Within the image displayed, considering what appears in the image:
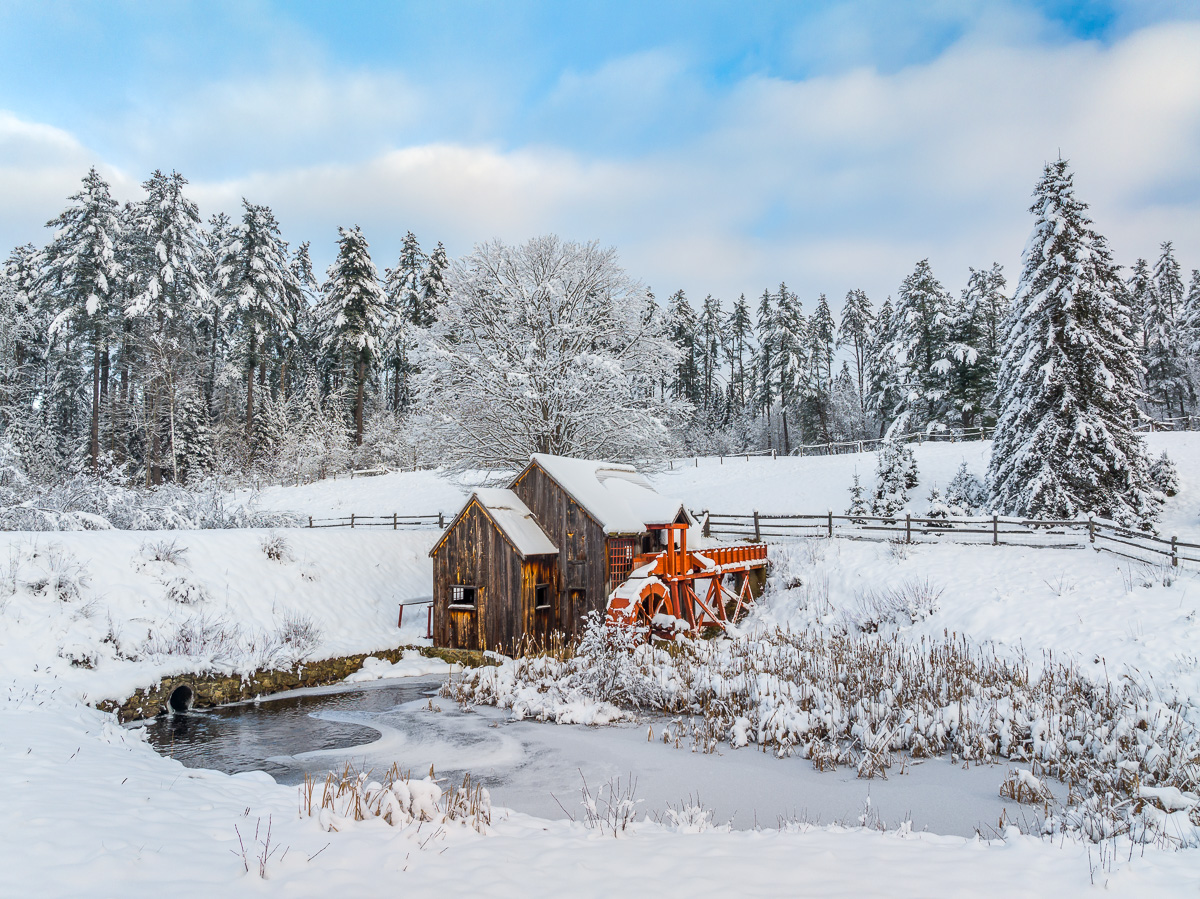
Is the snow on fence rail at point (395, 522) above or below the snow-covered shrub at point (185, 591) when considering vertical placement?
above

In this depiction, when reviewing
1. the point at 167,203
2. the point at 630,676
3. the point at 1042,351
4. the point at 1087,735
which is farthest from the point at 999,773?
the point at 167,203

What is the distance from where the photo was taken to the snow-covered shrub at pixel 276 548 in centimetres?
1761

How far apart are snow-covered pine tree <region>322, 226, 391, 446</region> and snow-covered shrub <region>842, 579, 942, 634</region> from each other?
3680cm

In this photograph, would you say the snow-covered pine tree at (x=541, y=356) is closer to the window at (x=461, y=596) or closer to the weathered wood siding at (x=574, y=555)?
the weathered wood siding at (x=574, y=555)

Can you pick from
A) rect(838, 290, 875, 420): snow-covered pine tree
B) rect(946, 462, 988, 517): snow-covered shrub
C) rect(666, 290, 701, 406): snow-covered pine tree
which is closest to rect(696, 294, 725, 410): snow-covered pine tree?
rect(666, 290, 701, 406): snow-covered pine tree

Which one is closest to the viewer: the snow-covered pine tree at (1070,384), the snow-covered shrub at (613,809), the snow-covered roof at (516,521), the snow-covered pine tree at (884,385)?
the snow-covered shrub at (613,809)

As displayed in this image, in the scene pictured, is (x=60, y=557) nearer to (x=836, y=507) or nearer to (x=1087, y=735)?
(x=1087, y=735)

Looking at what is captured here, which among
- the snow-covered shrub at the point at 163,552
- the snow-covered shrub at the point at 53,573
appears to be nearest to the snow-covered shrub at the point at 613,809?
the snow-covered shrub at the point at 53,573

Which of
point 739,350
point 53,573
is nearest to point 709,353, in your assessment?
point 739,350

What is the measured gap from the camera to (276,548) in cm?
1772

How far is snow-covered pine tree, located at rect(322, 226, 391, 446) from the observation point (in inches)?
1726

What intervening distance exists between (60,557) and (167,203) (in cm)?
3145

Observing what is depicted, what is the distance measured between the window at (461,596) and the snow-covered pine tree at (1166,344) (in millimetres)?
52142

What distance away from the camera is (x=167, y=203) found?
36375 mm
